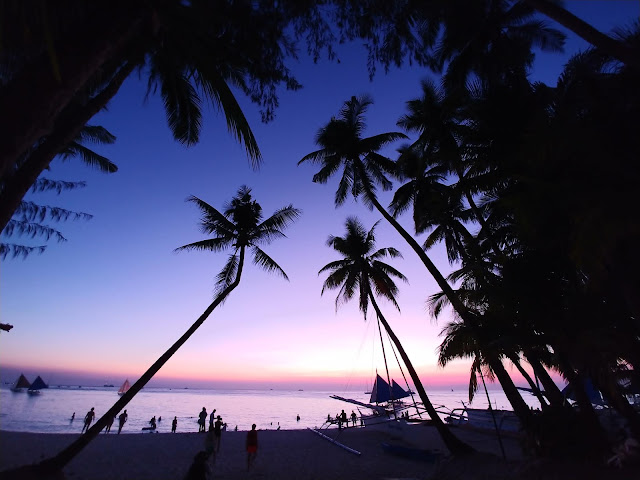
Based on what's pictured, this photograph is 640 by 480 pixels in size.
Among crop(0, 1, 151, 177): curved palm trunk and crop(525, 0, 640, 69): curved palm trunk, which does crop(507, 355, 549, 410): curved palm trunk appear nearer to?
crop(525, 0, 640, 69): curved palm trunk

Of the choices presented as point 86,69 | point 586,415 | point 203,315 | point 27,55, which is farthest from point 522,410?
point 27,55

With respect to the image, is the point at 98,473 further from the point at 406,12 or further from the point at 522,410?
the point at 406,12

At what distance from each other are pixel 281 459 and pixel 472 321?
34.1 ft

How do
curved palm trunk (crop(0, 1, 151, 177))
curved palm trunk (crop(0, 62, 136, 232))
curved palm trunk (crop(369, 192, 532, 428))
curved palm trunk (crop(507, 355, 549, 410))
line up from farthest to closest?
1. curved palm trunk (crop(507, 355, 549, 410))
2. curved palm trunk (crop(369, 192, 532, 428))
3. curved palm trunk (crop(0, 62, 136, 232))
4. curved palm trunk (crop(0, 1, 151, 177))

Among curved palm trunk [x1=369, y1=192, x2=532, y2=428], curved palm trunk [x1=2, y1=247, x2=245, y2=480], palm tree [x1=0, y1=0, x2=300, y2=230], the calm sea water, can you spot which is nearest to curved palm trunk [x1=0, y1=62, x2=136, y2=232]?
palm tree [x1=0, y1=0, x2=300, y2=230]

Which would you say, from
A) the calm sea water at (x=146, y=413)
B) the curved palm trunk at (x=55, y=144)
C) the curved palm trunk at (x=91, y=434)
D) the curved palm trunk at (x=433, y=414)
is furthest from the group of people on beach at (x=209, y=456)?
the calm sea water at (x=146, y=413)

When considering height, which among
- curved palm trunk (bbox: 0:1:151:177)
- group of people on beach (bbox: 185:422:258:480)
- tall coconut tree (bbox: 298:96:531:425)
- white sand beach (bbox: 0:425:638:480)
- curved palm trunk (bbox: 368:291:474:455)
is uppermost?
tall coconut tree (bbox: 298:96:531:425)

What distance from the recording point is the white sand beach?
9.93 metres

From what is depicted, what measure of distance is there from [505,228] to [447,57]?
27.0 ft

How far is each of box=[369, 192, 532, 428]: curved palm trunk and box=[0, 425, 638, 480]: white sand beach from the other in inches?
53.9

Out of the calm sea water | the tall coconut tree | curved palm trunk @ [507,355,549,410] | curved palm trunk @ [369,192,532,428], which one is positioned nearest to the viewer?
curved palm trunk @ [369,192,532,428]

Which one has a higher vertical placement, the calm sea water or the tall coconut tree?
the tall coconut tree

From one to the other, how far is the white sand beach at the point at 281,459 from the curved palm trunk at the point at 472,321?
53.9 inches

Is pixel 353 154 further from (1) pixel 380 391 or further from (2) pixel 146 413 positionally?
(2) pixel 146 413
